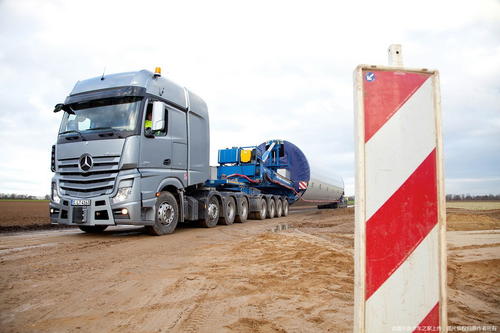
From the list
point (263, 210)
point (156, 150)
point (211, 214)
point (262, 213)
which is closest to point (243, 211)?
point (262, 213)

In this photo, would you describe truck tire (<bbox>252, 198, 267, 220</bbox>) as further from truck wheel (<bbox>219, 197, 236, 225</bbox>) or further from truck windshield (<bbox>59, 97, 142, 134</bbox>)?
truck windshield (<bbox>59, 97, 142, 134</bbox>)

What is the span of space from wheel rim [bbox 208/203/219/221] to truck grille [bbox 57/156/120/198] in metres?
3.67

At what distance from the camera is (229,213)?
11.6 meters

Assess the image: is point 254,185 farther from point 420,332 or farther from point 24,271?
point 420,332

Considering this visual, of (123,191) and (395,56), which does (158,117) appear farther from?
(395,56)

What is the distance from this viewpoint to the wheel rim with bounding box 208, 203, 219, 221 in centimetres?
1011

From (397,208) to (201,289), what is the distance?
2.40m

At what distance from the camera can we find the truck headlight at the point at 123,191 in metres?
6.92

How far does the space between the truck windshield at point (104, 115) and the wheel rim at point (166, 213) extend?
78.8 inches

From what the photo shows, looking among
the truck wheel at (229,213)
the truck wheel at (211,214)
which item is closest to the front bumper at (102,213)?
the truck wheel at (211,214)

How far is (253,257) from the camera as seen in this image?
4.96m

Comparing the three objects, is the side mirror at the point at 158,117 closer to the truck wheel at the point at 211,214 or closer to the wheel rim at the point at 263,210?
the truck wheel at the point at 211,214

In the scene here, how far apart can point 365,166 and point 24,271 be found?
→ 4.47 metres

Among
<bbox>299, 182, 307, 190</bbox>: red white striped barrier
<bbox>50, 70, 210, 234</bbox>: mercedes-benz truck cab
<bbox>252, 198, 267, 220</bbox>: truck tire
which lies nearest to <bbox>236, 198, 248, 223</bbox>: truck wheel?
<bbox>252, 198, 267, 220</bbox>: truck tire
